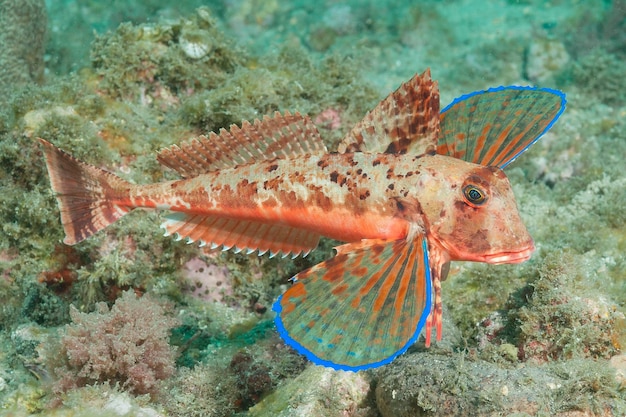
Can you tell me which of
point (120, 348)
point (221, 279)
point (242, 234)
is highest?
point (242, 234)

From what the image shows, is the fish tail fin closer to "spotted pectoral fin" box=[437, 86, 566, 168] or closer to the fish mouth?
"spotted pectoral fin" box=[437, 86, 566, 168]

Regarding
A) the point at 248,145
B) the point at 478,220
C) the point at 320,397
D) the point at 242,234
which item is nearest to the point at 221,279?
the point at 242,234

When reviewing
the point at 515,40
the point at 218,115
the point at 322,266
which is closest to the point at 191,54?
the point at 218,115

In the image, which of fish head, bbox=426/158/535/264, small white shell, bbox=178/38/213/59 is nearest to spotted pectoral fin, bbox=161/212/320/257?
fish head, bbox=426/158/535/264

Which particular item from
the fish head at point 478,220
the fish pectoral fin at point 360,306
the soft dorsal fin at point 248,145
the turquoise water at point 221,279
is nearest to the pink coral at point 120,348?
the turquoise water at point 221,279

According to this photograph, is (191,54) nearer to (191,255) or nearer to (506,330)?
(191,255)

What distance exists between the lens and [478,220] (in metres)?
3.12

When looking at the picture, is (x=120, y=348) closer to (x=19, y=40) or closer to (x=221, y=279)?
(x=221, y=279)

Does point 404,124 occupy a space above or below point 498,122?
above

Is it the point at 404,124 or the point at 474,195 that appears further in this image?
the point at 404,124

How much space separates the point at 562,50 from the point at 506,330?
9.66 metres

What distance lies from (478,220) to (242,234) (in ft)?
6.38

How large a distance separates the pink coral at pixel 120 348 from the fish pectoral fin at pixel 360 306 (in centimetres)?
144

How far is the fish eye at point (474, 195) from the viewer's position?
3094 millimetres
